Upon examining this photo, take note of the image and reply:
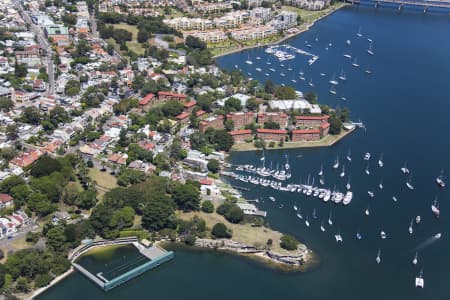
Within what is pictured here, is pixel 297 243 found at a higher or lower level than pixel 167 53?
lower

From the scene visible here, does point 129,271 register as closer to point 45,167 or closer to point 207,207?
point 207,207

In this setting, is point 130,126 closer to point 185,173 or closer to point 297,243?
point 185,173

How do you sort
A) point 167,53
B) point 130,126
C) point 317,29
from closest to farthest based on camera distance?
point 130,126
point 167,53
point 317,29

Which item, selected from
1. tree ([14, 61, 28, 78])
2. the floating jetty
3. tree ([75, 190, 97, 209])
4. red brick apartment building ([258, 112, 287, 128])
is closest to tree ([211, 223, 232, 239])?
the floating jetty

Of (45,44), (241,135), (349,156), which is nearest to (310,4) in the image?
(45,44)

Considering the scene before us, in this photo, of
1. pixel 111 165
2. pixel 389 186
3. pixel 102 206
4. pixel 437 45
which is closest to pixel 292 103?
pixel 389 186

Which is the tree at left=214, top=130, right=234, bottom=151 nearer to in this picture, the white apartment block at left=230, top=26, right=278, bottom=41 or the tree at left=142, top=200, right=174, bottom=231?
the tree at left=142, top=200, right=174, bottom=231
